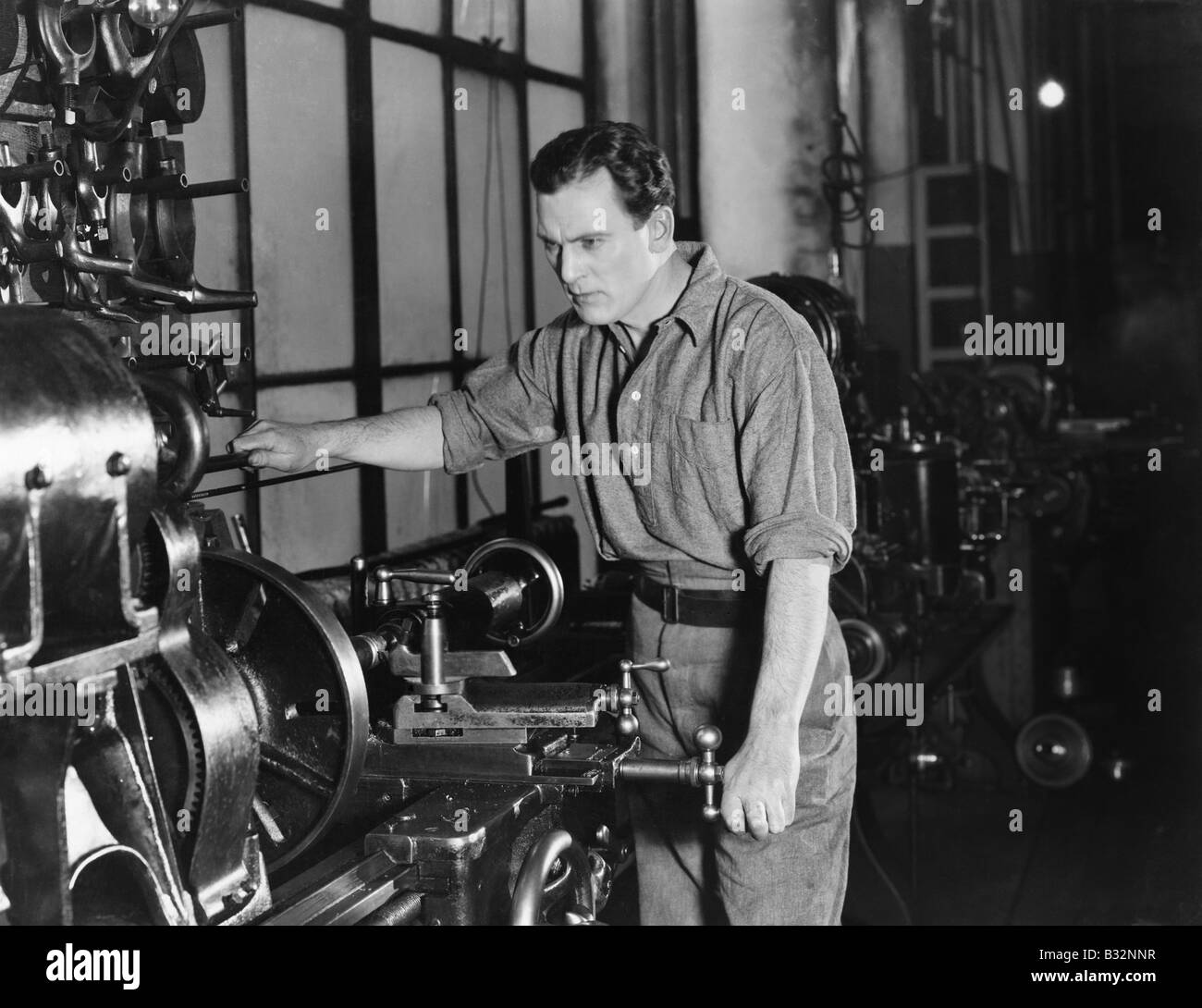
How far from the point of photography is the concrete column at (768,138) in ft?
18.1

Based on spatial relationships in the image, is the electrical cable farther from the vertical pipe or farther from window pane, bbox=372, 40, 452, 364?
the vertical pipe

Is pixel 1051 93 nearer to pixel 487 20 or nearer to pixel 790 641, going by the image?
pixel 487 20

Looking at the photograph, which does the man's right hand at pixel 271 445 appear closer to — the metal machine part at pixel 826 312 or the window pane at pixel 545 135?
the metal machine part at pixel 826 312

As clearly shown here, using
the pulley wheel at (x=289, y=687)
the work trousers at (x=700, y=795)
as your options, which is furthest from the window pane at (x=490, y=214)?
the pulley wheel at (x=289, y=687)

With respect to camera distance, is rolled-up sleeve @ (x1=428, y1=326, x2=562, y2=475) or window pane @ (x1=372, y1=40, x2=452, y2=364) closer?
rolled-up sleeve @ (x1=428, y1=326, x2=562, y2=475)

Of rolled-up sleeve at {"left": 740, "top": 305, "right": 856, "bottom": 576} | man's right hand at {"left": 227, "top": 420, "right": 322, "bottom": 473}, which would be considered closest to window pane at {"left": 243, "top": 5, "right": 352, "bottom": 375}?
man's right hand at {"left": 227, "top": 420, "right": 322, "bottom": 473}

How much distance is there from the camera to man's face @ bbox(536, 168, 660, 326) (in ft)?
5.76

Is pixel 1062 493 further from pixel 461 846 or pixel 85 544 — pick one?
pixel 85 544

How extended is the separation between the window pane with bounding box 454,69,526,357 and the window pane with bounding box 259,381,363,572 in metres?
0.83

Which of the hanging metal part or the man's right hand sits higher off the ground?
the hanging metal part

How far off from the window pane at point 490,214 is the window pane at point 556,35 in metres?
0.29

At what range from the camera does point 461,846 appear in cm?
146

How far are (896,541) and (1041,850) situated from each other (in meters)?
1.46
